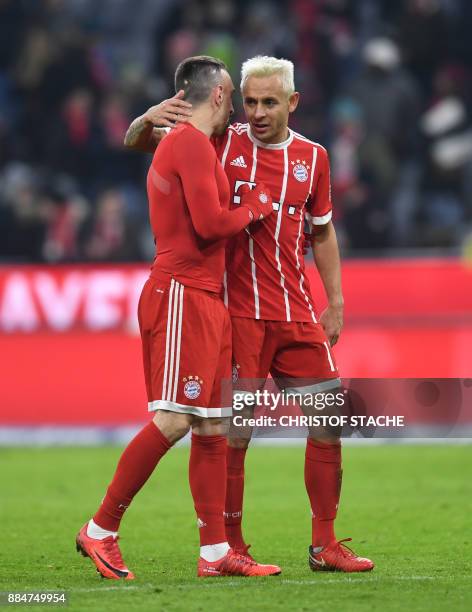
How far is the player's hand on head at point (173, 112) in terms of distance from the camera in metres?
5.91

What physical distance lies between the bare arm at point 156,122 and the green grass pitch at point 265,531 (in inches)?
76.5

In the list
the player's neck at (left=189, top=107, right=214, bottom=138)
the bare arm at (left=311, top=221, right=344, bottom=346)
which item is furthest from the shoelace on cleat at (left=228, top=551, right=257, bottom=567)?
the player's neck at (left=189, top=107, right=214, bottom=138)

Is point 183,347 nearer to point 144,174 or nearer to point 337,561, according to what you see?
point 337,561

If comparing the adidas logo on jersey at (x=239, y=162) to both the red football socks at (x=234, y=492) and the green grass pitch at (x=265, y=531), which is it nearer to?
the red football socks at (x=234, y=492)

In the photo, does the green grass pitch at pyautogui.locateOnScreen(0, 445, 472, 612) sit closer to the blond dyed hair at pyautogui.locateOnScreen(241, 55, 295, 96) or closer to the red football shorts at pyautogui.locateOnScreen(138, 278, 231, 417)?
the red football shorts at pyautogui.locateOnScreen(138, 278, 231, 417)

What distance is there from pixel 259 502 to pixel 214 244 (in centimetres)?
329

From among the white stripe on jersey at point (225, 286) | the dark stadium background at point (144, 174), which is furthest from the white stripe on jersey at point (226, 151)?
the dark stadium background at point (144, 174)

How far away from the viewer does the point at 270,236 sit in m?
6.12

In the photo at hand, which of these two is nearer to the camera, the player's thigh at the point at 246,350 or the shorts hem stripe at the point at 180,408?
the shorts hem stripe at the point at 180,408

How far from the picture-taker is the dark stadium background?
11805 mm

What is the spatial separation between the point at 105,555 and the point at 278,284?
1.42m

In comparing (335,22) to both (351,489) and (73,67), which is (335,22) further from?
(351,489)

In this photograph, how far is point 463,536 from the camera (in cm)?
717

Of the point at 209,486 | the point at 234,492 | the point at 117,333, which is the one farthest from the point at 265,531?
the point at 117,333
